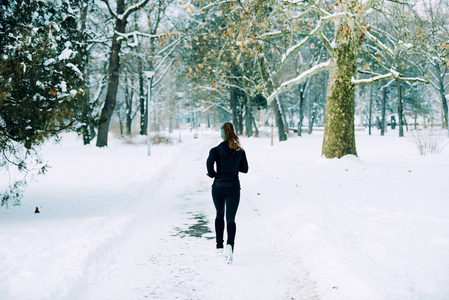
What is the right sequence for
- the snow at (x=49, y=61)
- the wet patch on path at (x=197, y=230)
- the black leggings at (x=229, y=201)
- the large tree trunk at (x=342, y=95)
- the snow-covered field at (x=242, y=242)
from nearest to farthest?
the snow-covered field at (x=242, y=242), the black leggings at (x=229, y=201), the wet patch on path at (x=197, y=230), the snow at (x=49, y=61), the large tree trunk at (x=342, y=95)

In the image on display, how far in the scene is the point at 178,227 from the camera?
720 centimetres

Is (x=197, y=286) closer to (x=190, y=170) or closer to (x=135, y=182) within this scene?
(x=135, y=182)

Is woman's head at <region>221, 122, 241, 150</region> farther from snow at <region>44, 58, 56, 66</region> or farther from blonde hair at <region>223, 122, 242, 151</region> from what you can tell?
snow at <region>44, 58, 56, 66</region>

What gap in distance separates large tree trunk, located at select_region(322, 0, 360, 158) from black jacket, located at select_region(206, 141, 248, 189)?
9.30 meters

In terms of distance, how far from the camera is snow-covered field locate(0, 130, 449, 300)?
14.1ft

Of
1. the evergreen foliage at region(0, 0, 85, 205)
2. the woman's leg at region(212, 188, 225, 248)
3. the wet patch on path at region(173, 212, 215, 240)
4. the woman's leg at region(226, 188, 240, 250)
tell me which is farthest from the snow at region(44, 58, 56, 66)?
the woman's leg at region(226, 188, 240, 250)

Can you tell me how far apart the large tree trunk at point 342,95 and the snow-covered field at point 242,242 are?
112 inches

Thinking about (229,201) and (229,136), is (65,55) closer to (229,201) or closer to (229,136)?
(229,136)

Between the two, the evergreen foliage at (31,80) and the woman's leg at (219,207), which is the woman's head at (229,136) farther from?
the evergreen foliage at (31,80)

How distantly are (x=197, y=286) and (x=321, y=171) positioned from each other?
30.4 feet

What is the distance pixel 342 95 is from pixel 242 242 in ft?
30.1

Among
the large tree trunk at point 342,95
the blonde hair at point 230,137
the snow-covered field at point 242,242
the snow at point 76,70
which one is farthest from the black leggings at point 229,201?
the large tree trunk at point 342,95

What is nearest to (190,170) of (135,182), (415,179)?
(135,182)

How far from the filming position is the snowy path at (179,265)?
4331mm
